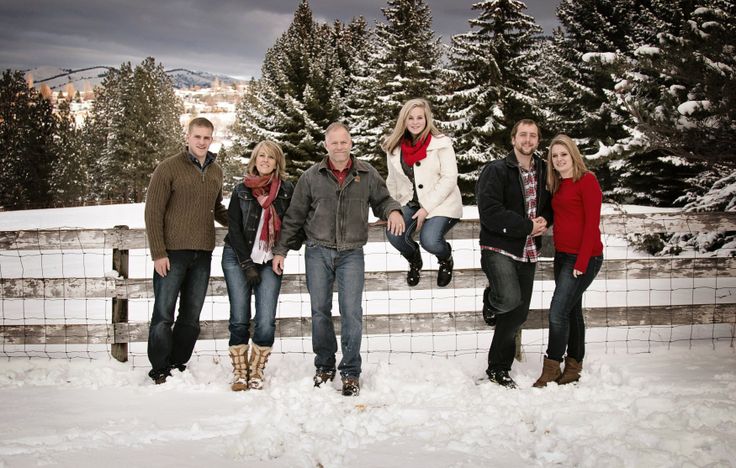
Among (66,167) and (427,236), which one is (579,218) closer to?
(427,236)

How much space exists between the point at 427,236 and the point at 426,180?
50cm

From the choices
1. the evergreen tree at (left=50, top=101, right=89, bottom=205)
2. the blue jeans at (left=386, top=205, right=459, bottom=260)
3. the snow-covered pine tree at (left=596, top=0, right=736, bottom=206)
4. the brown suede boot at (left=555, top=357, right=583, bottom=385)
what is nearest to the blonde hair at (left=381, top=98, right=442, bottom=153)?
the blue jeans at (left=386, top=205, right=459, bottom=260)

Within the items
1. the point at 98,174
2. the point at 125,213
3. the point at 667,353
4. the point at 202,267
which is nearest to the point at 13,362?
the point at 202,267

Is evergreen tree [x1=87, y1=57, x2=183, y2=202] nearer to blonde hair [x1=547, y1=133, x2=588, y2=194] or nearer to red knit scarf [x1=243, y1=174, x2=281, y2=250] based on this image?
red knit scarf [x1=243, y1=174, x2=281, y2=250]

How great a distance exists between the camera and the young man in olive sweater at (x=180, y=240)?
188 inches

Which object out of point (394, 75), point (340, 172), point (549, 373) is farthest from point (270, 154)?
point (394, 75)

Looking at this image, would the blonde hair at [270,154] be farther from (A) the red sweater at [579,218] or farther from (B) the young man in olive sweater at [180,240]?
(A) the red sweater at [579,218]

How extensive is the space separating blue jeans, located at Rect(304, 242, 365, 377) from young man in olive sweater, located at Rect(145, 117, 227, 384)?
3.43 feet

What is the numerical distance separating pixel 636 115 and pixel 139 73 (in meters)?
46.5

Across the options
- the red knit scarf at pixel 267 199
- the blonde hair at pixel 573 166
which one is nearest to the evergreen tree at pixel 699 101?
the blonde hair at pixel 573 166

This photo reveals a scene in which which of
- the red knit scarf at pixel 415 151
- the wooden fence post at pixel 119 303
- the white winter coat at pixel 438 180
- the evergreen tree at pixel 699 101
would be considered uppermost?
the evergreen tree at pixel 699 101

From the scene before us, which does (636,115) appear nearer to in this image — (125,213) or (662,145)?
(662,145)

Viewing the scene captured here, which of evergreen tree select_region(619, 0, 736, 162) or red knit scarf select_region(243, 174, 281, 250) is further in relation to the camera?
evergreen tree select_region(619, 0, 736, 162)

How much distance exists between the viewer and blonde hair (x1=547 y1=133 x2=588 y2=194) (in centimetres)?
452
